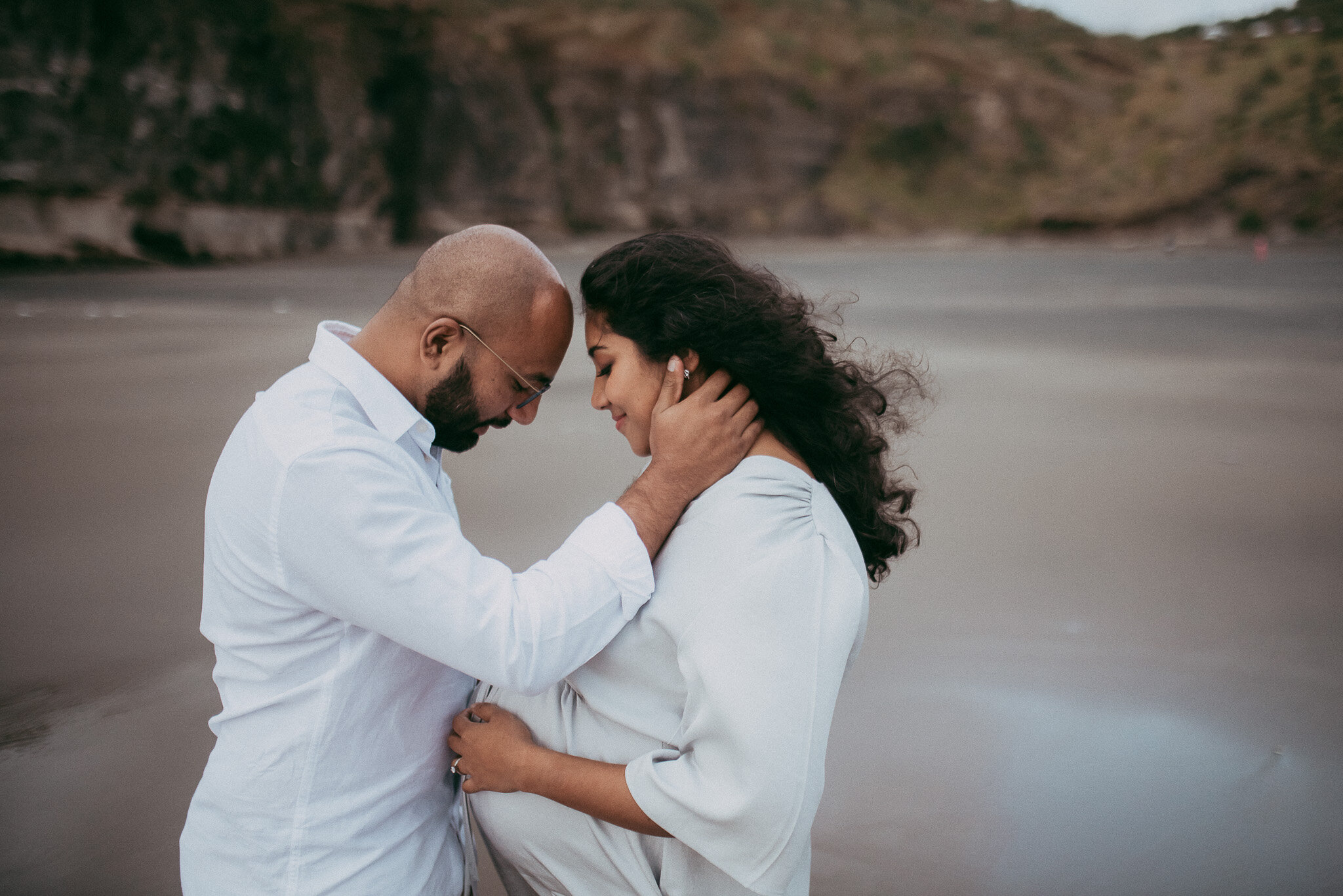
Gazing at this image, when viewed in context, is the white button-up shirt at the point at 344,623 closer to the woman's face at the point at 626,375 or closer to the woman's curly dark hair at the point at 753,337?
the woman's face at the point at 626,375

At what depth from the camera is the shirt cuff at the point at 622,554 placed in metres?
1.79

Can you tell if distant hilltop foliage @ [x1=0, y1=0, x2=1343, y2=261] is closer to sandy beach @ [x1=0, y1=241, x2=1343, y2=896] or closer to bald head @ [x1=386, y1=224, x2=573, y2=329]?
sandy beach @ [x1=0, y1=241, x2=1343, y2=896]

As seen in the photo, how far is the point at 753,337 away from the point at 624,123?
3812 centimetres

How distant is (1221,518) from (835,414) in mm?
5256

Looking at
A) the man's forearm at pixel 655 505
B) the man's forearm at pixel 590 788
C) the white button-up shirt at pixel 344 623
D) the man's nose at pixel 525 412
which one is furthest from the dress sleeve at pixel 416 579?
the man's nose at pixel 525 412

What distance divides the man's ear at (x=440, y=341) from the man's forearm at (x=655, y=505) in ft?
1.66

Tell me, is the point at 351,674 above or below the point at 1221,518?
above

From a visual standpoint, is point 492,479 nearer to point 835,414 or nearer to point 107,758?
point 107,758

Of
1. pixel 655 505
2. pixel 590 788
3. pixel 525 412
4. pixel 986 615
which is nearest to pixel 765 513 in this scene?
pixel 655 505

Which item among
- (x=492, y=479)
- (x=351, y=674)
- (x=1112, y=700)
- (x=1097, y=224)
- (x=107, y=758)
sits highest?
(x=351, y=674)

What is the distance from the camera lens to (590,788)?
186 cm

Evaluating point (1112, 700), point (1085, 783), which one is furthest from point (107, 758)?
point (1112, 700)

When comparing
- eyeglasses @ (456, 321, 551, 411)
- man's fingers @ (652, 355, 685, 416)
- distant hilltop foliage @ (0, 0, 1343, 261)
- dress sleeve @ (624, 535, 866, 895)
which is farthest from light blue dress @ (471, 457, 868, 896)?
distant hilltop foliage @ (0, 0, 1343, 261)

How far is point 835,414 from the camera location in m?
2.09
